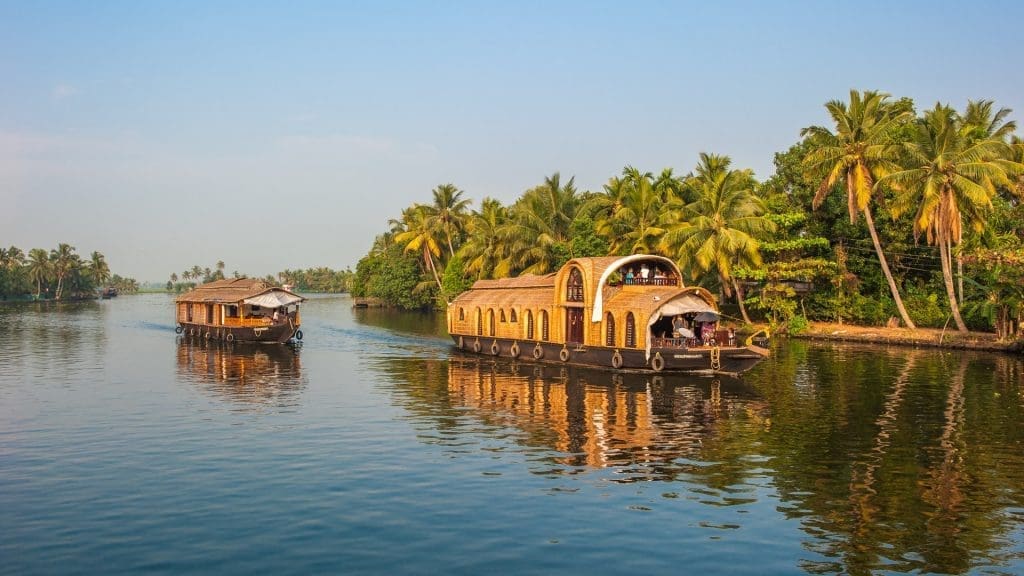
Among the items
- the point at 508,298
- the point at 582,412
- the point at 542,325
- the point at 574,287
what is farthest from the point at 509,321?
the point at 582,412

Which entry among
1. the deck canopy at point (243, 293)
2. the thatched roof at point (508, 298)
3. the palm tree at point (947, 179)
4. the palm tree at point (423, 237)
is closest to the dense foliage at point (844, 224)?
the palm tree at point (947, 179)

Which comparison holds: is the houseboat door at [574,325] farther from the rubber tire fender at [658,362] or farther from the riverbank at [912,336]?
the riverbank at [912,336]

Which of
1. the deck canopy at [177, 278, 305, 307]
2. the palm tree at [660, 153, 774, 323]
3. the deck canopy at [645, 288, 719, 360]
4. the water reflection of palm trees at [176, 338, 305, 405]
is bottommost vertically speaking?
the water reflection of palm trees at [176, 338, 305, 405]

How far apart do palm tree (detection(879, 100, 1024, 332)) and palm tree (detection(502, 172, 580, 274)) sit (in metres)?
24.8

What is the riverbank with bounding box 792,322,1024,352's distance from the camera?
38.7 m

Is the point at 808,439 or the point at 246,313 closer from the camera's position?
the point at 808,439

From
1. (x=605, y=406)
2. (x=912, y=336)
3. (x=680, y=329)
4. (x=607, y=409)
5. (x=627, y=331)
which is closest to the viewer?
(x=607, y=409)

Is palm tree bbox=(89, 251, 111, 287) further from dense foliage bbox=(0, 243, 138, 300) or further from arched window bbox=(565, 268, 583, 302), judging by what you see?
arched window bbox=(565, 268, 583, 302)

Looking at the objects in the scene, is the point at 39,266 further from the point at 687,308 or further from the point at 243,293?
the point at 687,308

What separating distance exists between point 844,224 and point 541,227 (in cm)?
2179

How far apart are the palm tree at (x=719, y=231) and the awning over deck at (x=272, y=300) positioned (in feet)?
73.5

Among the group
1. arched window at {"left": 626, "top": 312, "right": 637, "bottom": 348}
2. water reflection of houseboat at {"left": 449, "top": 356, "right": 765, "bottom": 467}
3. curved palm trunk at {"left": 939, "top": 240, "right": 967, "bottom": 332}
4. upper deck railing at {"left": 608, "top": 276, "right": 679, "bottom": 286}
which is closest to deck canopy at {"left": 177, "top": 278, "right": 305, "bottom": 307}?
water reflection of houseboat at {"left": 449, "top": 356, "right": 765, "bottom": 467}

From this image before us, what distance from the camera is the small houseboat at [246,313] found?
44031 mm

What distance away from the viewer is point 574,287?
3284cm
